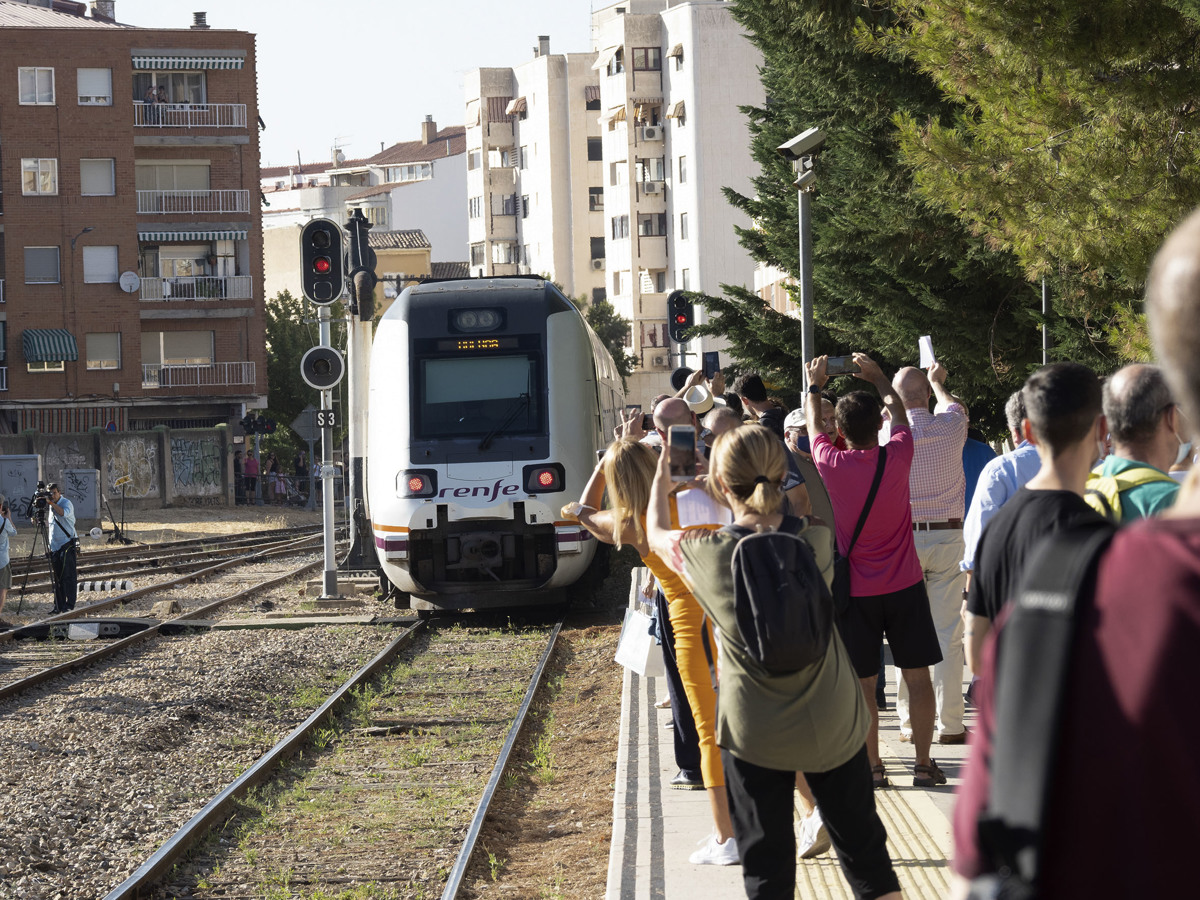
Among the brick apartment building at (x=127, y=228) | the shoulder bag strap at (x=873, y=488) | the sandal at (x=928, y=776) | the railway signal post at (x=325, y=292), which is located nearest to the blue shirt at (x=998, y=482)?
the shoulder bag strap at (x=873, y=488)

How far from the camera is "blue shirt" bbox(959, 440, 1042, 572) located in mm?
5855

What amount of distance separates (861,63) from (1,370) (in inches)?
1821

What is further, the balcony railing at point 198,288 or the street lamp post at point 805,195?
the balcony railing at point 198,288

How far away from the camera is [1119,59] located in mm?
7883

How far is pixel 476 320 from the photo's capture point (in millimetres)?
15492

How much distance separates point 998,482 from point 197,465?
144 ft

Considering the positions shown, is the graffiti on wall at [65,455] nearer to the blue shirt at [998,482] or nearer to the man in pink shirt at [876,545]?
the man in pink shirt at [876,545]

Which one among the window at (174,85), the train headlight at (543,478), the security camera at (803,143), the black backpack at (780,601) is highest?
the window at (174,85)

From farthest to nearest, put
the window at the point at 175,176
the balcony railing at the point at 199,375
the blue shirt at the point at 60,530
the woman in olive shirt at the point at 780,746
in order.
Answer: the window at the point at 175,176 → the balcony railing at the point at 199,375 → the blue shirt at the point at 60,530 → the woman in olive shirt at the point at 780,746

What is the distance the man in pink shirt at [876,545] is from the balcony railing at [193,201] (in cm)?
5353

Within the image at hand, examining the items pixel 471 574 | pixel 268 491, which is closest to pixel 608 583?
pixel 471 574

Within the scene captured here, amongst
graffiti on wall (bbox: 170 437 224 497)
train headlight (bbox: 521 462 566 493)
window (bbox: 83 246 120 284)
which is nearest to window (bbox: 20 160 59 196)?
window (bbox: 83 246 120 284)

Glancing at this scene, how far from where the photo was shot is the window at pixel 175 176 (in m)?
57.5

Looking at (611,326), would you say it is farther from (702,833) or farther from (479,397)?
(702,833)
